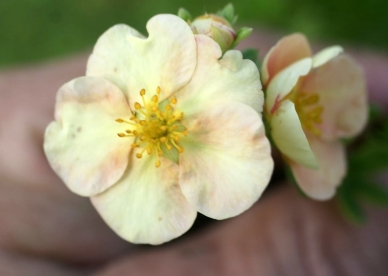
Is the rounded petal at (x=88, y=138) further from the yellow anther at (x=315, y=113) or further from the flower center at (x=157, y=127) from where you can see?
the yellow anther at (x=315, y=113)

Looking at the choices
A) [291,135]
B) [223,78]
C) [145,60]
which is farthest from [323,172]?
[145,60]

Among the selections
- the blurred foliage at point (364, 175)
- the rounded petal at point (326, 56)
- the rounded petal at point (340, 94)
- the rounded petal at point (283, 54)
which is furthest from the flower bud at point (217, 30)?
the blurred foliage at point (364, 175)

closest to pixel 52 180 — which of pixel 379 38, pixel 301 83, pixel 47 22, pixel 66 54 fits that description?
pixel 301 83

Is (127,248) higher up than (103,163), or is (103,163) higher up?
(103,163)

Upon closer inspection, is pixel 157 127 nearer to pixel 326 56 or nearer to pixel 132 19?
pixel 326 56

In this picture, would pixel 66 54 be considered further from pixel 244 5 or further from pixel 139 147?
pixel 139 147

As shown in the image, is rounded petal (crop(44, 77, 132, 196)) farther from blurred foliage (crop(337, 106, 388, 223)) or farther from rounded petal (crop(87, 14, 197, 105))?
blurred foliage (crop(337, 106, 388, 223))
